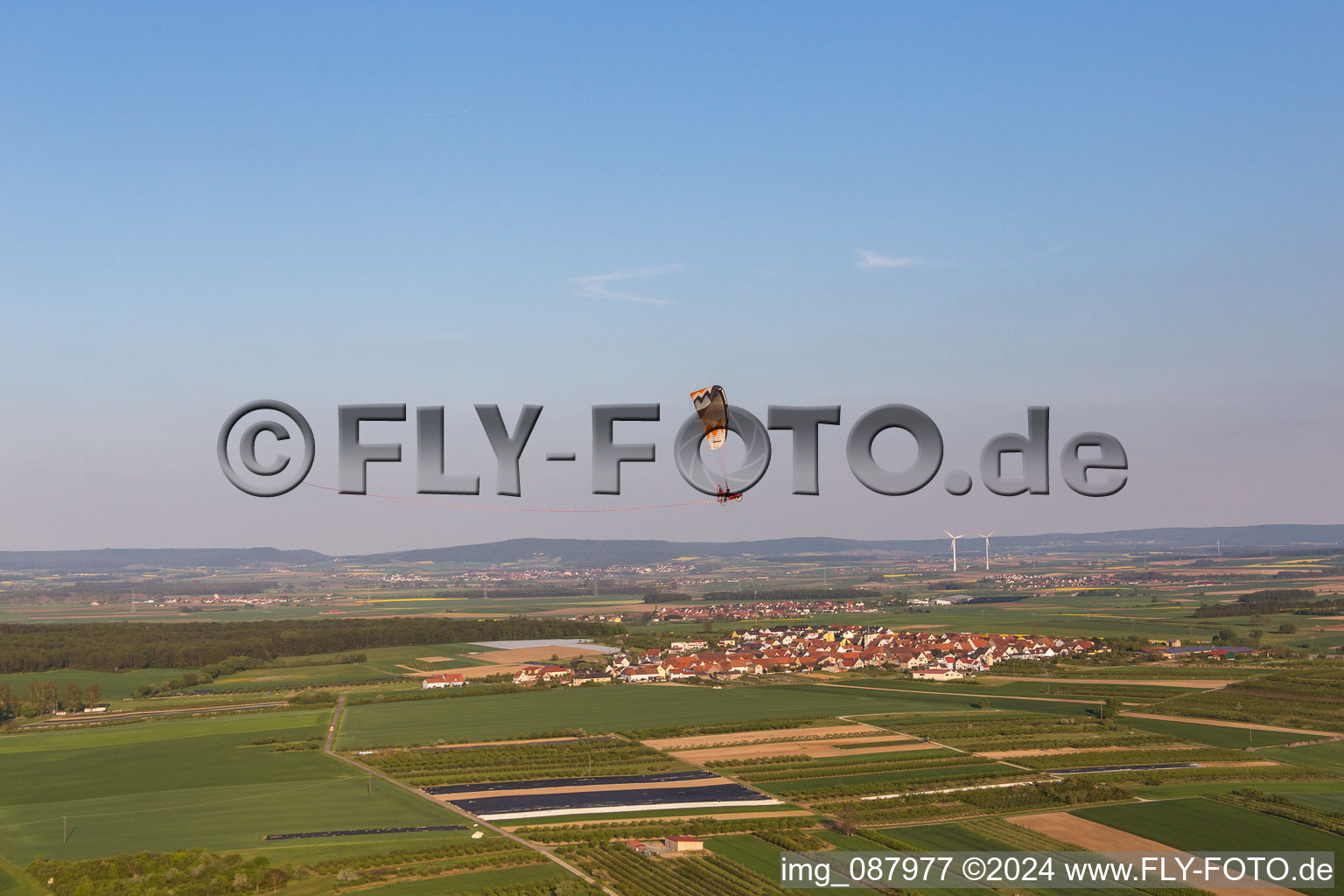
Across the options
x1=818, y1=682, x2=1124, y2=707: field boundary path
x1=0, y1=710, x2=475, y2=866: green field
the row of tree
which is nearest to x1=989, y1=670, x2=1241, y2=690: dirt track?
x1=818, y1=682, x2=1124, y2=707: field boundary path

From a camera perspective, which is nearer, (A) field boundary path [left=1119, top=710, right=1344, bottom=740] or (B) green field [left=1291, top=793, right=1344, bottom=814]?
(B) green field [left=1291, top=793, right=1344, bottom=814]

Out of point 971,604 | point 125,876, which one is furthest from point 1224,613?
point 125,876

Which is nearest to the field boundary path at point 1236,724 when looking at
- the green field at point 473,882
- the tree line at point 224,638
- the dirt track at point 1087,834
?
the dirt track at point 1087,834

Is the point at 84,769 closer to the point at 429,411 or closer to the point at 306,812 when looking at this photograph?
the point at 306,812

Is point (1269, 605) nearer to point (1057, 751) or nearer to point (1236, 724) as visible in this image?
point (1236, 724)

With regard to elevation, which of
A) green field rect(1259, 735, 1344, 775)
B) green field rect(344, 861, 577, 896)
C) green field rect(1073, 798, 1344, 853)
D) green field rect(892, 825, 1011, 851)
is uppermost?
green field rect(892, 825, 1011, 851)

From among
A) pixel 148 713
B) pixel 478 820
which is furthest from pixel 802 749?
pixel 148 713

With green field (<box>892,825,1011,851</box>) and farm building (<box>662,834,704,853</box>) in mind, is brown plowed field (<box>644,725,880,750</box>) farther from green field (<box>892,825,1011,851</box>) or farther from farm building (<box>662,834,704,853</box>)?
green field (<box>892,825,1011,851</box>)
